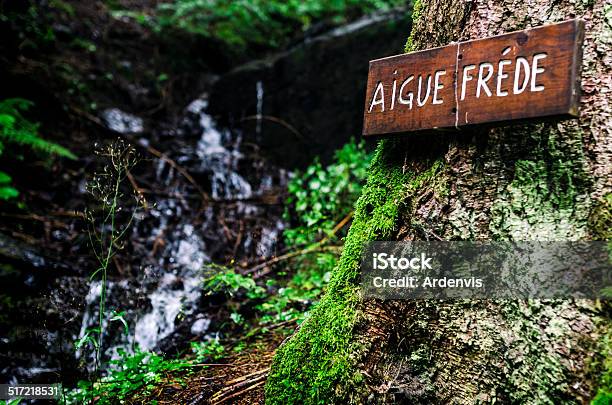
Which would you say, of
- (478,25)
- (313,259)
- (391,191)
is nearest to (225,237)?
(313,259)

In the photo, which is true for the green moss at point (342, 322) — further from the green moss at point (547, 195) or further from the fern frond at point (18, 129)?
the fern frond at point (18, 129)

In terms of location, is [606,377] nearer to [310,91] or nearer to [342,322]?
[342,322]

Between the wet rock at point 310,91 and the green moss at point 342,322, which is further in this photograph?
the wet rock at point 310,91

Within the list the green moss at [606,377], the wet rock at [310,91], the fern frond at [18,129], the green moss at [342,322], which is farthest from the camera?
the wet rock at [310,91]

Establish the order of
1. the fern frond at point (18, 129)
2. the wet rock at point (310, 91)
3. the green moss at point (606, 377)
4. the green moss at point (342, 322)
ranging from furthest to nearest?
the wet rock at point (310, 91) → the fern frond at point (18, 129) → the green moss at point (342, 322) → the green moss at point (606, 377)

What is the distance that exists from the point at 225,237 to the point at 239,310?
1386 millimetres

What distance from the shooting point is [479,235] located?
5.87 ft

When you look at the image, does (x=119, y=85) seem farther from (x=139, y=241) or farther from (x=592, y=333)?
(x=592, y=333)

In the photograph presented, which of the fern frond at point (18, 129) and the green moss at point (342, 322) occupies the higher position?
the fern frond at point (18, 129)

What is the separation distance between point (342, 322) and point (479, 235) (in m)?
0.69

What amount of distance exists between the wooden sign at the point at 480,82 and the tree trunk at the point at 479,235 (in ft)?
0.43

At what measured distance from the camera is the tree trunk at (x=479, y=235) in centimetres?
161

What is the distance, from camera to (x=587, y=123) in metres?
1.66

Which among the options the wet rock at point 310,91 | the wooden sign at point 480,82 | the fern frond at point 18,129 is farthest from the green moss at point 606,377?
the fern frond at point 18,129
